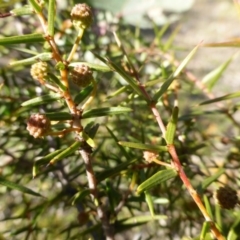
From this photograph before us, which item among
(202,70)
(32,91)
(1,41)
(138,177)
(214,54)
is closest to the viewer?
(1,41)

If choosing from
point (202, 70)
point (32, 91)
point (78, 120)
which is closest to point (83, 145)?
point (78, 120)

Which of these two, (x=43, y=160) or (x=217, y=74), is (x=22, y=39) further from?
(x=217, y=74)

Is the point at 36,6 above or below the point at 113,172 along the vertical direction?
above

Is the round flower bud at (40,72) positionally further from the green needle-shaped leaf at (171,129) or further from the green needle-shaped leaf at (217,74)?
the green needle-shaped leaf at (217,74)

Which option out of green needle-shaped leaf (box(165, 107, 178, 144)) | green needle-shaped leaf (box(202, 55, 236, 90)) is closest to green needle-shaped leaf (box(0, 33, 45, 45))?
green needle-shaped leaf (box(165, 107, 178, 144))

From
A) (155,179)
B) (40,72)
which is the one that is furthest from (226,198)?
(40,72)

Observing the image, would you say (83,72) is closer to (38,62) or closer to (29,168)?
(38,62)
